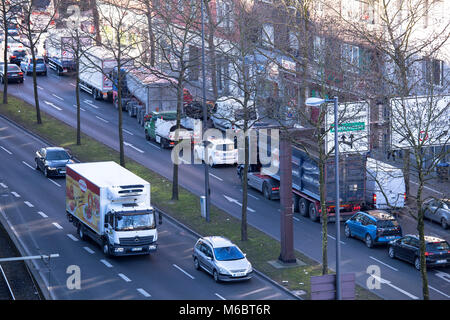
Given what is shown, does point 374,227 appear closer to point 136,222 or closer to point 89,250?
point 136,222

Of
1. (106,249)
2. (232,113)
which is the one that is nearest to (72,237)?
(106,249)

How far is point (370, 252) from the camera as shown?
36750 millimetres

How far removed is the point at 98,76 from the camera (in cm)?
6353

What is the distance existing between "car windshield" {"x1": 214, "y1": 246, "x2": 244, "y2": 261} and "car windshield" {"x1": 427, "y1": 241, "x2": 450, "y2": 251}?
834 centimetres

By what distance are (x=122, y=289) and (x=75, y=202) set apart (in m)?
7.65

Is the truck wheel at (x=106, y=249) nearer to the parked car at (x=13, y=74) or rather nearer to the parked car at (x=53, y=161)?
the parked car at (x=53, y=161)

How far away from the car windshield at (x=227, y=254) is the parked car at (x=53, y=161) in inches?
700

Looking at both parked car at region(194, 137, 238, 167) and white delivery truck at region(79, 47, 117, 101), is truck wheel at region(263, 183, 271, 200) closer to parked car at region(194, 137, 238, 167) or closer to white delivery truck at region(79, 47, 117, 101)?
parked car at region(194, 137, 238, 167)

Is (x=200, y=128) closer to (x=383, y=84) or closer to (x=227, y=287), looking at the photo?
(x=383, y=84)

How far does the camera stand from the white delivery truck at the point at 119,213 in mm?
33969

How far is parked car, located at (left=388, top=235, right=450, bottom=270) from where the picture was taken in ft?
111

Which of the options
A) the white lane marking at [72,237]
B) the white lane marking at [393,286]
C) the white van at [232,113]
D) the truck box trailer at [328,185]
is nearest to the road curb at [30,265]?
the white lane marking at [72,237]

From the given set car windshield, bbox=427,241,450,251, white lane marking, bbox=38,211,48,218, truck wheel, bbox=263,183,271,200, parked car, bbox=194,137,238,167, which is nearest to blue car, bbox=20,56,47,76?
parked car, bbox=194,137,238,167

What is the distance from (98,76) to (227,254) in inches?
1356
